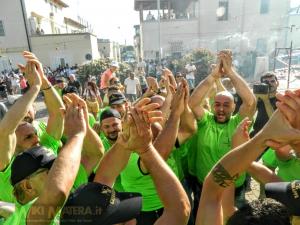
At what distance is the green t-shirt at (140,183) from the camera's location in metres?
2.79

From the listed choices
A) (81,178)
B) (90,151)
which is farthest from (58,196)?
(90,151)

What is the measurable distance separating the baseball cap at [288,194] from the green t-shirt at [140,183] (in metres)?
1.32

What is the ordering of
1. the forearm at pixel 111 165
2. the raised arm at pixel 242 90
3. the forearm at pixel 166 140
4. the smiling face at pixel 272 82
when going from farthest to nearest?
the smiling face at pixel 272 82 → the raised arm at pixel 242 90 → the forearm at pixel 166 140 → the forearm at pixel 111 165

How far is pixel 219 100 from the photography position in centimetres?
381

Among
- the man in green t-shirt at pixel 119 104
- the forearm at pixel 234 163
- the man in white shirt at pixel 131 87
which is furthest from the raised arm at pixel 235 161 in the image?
the man in white shirt at pixel 131 87

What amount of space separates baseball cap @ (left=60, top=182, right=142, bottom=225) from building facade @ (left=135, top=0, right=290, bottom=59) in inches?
1054

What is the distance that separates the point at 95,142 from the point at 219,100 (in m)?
1.76

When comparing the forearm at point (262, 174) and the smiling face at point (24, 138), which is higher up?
the smiling face at point (24, 138)

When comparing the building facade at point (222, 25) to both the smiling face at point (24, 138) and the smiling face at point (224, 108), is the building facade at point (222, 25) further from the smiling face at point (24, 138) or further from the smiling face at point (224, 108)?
the smiling face at point (24, 138)

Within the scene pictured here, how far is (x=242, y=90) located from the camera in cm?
371

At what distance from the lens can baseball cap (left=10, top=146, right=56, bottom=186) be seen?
1.79m

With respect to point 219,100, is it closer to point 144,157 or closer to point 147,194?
point 147,194

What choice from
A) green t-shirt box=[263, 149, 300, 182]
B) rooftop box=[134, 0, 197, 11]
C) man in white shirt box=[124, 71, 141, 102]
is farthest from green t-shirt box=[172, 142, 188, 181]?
rooftop box=[134, 0, 197, 11]

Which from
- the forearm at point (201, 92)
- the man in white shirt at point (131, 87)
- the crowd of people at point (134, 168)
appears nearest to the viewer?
the crowd of people at point (134, 168)
